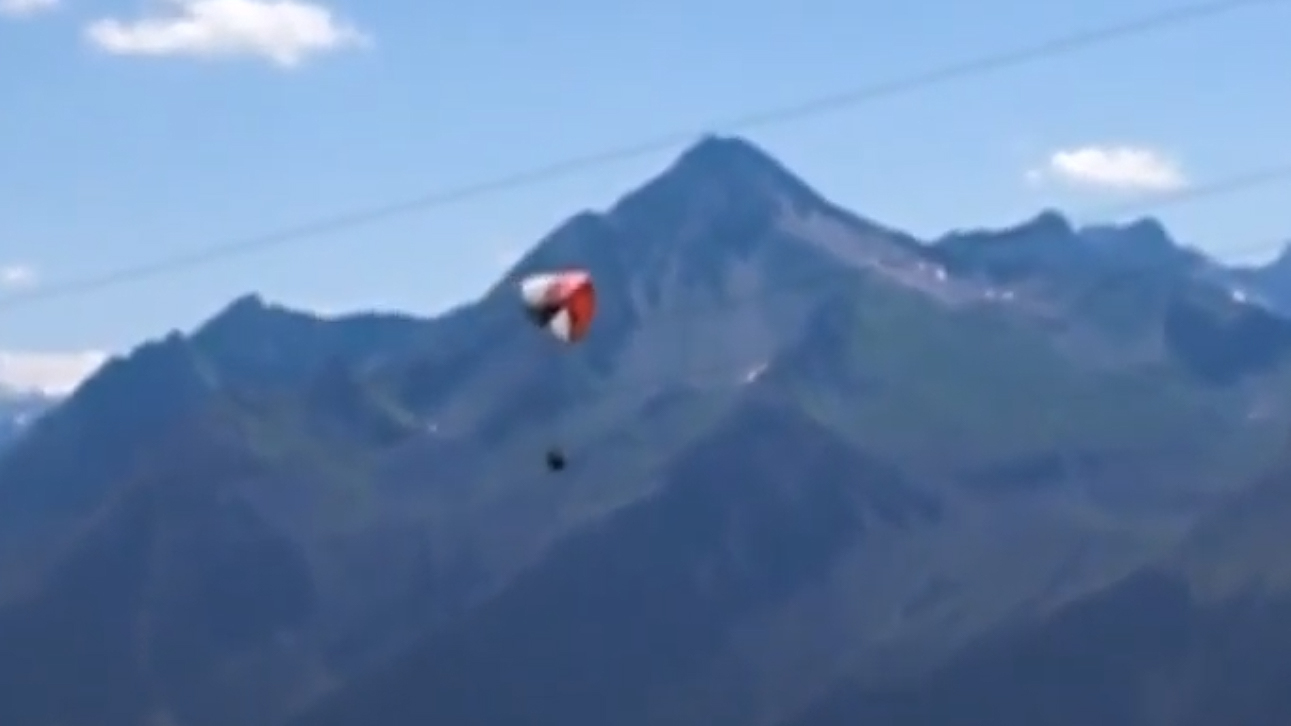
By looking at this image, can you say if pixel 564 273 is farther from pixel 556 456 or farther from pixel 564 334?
pixel 556 456

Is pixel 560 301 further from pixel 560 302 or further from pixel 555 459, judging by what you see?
pixel 555 459

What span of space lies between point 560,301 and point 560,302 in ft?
0.20

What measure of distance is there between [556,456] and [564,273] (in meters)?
19.7

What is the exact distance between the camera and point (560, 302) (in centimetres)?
16150

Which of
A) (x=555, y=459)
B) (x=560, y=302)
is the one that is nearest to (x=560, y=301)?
(x=560, y=302)

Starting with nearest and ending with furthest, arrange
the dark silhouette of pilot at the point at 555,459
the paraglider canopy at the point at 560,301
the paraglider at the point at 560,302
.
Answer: the dark silhouette of pilot at the point at 555,459
the paraglider at the point at 560,302
the paraglider canopy at the point at 560,301

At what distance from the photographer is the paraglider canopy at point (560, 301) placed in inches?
6319

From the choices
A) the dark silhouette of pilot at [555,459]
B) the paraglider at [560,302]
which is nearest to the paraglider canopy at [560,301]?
the paraglider at [560,302]

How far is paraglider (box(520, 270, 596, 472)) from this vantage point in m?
160

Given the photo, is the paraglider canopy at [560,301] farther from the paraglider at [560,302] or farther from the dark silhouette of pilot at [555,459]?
the dark silhouette of pilot at [555,459]

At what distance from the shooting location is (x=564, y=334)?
15700cm

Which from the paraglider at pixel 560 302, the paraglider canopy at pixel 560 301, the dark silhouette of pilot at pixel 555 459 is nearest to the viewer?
the dark silhouette of pilot at pixel 555 459

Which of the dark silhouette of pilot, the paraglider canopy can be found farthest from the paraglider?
the dark silhouette of pilot

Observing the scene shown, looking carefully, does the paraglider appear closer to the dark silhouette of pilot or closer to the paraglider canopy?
the paraglider canopy
